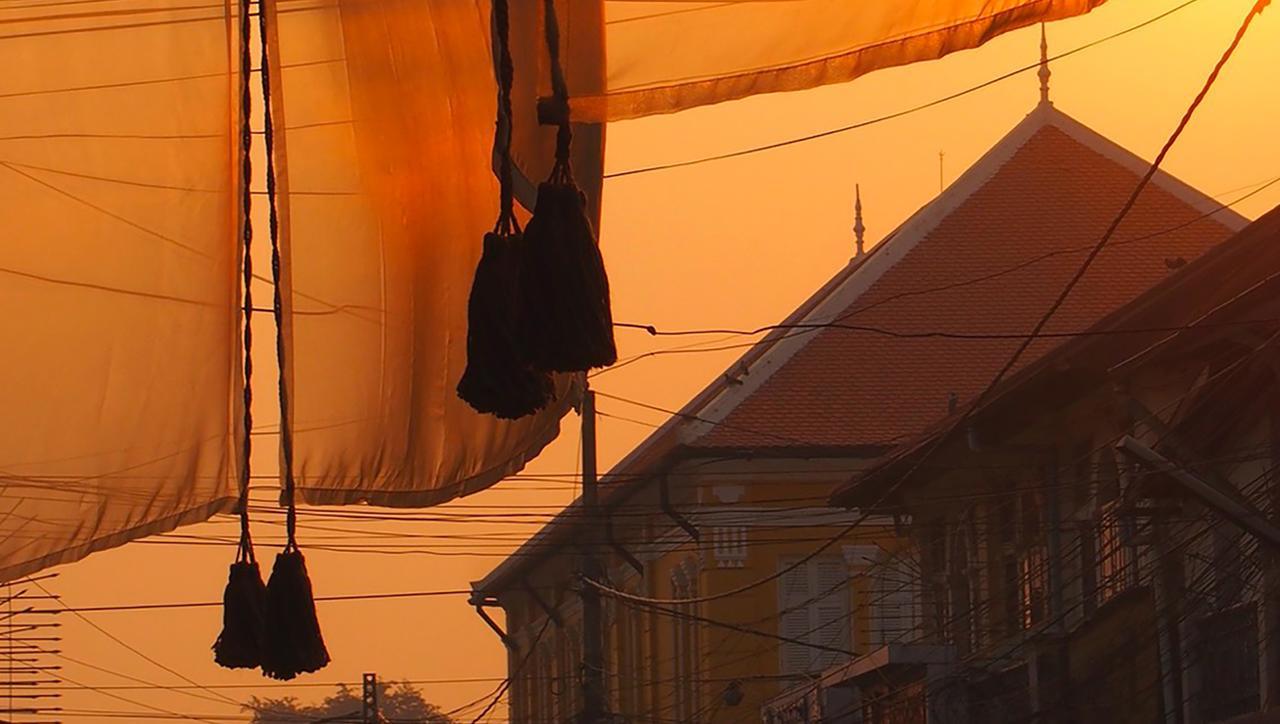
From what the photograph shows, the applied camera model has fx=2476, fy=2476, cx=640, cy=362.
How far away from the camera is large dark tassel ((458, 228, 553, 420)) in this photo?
13.5ft

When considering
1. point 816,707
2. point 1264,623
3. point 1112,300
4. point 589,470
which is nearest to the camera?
point 1264,623

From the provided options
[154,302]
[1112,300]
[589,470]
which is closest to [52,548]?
[154,302]

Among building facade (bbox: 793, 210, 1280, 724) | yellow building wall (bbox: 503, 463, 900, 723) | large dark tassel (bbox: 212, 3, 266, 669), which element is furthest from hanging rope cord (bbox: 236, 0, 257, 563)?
yellow building wall (bbox: 503, 463, 900, 723)

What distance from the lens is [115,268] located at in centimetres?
527

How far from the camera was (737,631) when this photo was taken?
30422 millimetres

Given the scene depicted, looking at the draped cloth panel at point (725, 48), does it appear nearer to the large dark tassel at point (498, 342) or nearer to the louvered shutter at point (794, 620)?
the large dark tassel at point (498, 342)

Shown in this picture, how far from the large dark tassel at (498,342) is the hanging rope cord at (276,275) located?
95 cm

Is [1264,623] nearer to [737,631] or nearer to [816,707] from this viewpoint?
[816,707]

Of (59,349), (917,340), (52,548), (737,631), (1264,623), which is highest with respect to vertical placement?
(917,340)

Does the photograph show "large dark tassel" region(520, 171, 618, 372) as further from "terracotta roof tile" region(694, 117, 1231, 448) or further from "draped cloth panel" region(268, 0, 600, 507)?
"terracotta roof tile" region(694, 117, 1231, 448)

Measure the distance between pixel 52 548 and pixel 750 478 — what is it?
2461cm

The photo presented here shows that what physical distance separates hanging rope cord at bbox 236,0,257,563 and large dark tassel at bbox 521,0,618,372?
1.20 meters

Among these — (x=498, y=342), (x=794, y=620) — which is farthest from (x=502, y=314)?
(x=794, y=620)

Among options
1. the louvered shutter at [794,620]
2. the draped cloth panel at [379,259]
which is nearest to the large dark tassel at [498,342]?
the draped cloth panel at [379,259]
